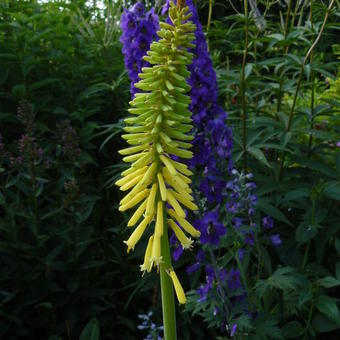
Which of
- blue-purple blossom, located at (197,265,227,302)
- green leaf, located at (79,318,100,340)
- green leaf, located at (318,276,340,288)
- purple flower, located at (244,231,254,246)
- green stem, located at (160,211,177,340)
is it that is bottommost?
green leaf, located at (79,318,100,340)

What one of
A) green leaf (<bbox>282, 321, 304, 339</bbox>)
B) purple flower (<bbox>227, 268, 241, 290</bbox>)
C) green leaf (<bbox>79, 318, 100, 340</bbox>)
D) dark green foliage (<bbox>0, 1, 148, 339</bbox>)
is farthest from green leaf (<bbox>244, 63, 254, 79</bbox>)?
green leaf (<bbox>79, 318, 100, 340</bbox>)

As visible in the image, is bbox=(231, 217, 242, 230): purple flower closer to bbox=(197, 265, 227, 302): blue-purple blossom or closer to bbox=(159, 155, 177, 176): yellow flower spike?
bbox=(197, 265, 227, 302): blue-purple blossom

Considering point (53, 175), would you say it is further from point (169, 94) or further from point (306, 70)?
point (169, 94)

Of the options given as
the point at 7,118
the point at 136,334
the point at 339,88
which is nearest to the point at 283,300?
the point at 136,334

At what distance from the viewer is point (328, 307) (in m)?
2.92

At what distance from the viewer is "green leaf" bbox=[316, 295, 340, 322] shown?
284cm

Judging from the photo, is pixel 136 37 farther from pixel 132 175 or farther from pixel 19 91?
pixel 132 175

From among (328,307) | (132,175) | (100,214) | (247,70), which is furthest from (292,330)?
(132,175)

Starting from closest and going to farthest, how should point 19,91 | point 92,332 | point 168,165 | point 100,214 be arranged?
point 168,165
point 92,332
point 19,91
point 100,214

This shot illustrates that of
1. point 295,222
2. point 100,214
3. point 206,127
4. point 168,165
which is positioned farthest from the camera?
point 100,214

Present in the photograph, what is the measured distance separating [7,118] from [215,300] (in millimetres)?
2556

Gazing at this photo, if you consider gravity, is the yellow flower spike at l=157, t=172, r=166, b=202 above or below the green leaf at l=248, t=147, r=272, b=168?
above

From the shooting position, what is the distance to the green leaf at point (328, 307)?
2836 mm

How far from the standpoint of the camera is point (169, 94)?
1106 millimetres
